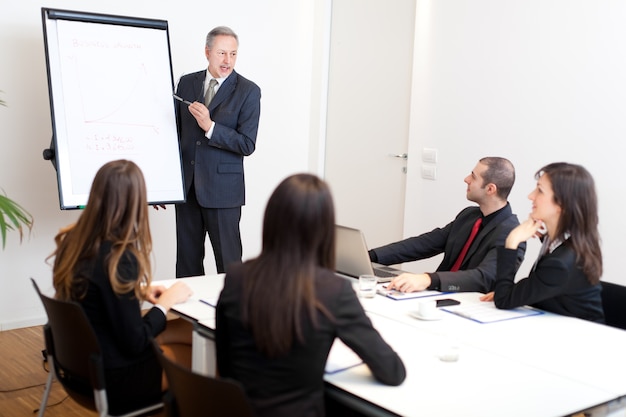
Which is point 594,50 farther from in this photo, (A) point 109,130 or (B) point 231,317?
(B) point 231,317

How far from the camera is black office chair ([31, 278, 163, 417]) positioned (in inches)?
86.5

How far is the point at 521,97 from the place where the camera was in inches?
179

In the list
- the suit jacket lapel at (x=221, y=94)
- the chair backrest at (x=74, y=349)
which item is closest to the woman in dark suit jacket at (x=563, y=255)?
the chair backrest at (x=74, y=349)

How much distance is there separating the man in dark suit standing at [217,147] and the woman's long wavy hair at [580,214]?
2166mm

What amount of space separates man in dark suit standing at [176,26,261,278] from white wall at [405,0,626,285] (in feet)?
4.48

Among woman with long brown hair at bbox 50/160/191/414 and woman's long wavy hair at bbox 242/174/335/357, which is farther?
woman with long brown hair at bbox 50/160/191/414

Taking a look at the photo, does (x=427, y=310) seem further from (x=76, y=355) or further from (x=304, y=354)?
(x=76, y=355)

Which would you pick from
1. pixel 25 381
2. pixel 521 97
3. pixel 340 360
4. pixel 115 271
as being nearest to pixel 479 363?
pixel 340 360

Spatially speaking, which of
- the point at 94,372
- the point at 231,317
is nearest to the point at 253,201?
the point at 94,372

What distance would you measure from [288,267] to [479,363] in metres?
0.73

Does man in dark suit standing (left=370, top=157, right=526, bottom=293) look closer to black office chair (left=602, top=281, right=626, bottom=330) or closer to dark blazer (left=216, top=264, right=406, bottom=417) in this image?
black office chair (left=602, top=281, right=626, bottom=330)

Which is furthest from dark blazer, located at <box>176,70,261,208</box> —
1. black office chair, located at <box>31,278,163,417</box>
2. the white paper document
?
the white paper document

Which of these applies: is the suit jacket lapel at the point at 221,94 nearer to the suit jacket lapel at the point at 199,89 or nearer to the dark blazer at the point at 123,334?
the suit jacket lapel at the point at 199,89

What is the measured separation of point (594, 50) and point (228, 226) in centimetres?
236
